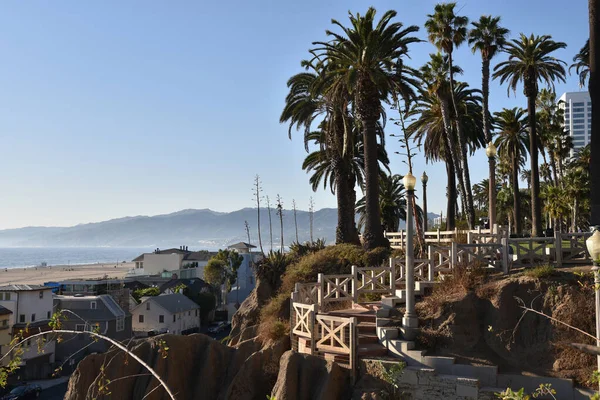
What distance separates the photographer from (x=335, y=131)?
1421 inches

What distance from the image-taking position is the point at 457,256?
19.2m

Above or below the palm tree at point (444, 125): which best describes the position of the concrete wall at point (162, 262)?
below

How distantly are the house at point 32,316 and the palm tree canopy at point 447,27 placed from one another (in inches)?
1648

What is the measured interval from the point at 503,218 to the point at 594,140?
6851cm

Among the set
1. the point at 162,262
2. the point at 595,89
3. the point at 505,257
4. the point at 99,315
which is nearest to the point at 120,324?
the point at 99,315

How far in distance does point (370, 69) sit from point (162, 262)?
343ft

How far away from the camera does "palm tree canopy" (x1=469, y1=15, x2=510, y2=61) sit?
138 ft

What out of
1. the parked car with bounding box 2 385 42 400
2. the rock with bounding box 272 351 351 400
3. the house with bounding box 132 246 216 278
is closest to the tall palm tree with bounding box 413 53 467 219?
the rock with bounding box 272 351 351 400

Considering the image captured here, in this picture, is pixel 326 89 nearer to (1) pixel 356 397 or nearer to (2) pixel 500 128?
(1) pixel 356 397

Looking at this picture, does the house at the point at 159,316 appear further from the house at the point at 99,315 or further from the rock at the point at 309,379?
the rock at the point at 309,379

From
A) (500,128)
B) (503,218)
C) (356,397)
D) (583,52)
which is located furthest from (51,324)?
(503,218)

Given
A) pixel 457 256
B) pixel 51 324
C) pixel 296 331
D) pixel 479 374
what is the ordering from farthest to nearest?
1. pixel 457 256
2. pixel 296 331
3. pixel 479 374
4. pixel 51 324

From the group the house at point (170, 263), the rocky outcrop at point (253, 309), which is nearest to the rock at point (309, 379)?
the rocky outcrop at point (253, 309)

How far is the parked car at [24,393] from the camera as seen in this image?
41013 millimetres
